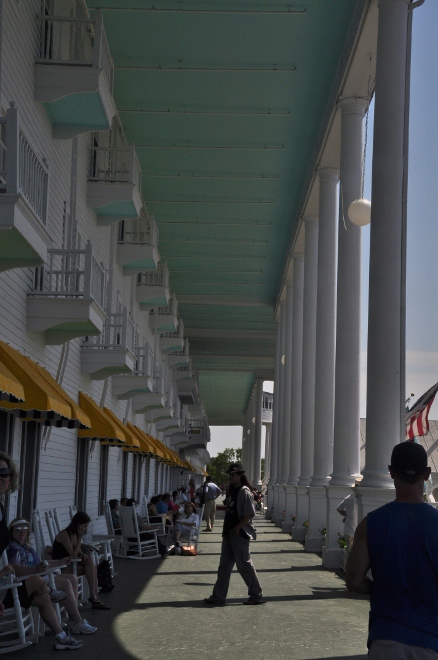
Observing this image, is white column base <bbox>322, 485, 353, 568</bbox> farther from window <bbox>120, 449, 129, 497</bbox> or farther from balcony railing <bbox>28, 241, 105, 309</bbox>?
window <bbox>120, 449, 129, 497</bbox>

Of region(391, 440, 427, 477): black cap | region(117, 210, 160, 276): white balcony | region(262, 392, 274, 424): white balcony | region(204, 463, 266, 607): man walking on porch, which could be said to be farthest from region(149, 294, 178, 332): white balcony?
region(262, 392, 274, 424): white balcony

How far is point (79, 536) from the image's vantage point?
1045cm

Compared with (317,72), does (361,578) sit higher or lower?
lower

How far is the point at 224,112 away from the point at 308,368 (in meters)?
8.12

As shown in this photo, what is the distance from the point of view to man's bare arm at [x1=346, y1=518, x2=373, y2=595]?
11.7ft

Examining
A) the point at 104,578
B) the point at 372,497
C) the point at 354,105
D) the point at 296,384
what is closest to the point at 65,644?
the point at 104,578

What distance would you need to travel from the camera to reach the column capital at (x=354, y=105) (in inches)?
669

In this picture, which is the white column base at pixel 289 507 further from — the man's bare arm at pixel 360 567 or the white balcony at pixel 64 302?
the man's bare arm at pixel 360 567

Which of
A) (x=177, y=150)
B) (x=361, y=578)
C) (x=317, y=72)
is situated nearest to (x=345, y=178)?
(x=317, y=72)

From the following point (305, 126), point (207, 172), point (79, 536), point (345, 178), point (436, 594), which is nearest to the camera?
point (436, 594)

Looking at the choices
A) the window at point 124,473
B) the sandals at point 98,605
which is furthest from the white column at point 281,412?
the sandals at point 98,605

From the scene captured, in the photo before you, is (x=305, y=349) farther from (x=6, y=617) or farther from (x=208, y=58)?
(x=6, y=617)

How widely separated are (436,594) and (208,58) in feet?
48.3

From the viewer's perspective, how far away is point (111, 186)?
1692 centimetres
